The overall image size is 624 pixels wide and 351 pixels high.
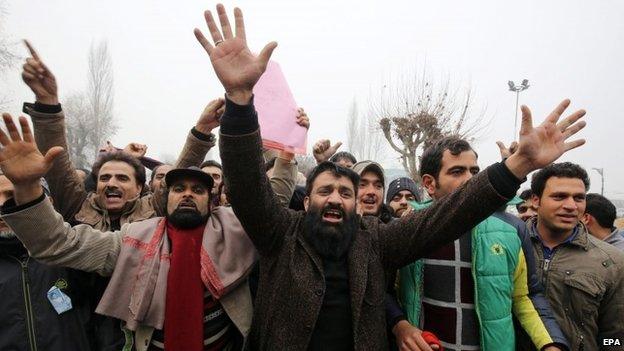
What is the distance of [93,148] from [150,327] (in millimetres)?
37107

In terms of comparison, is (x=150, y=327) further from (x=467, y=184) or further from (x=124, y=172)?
(x=467, y=184)

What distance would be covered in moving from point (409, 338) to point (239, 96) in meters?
1.48

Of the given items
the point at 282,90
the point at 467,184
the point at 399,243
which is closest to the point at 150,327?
the point at 399,243

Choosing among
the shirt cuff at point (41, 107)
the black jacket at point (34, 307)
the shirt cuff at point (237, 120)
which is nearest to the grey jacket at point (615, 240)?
the shirt cuff at point (237, 120)

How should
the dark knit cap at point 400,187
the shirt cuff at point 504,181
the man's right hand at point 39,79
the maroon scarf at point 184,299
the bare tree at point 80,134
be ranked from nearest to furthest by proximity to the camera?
the shirt cuff at point 504,181, the maroon scarf at point 184,299, the man's right hand at point 39,79, the dark knit cap at point 400,187, the bare tree at point 80,134

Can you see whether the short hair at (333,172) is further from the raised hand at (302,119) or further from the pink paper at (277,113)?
the raised hand at (302,119)

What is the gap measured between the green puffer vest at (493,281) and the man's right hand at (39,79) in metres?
2.64

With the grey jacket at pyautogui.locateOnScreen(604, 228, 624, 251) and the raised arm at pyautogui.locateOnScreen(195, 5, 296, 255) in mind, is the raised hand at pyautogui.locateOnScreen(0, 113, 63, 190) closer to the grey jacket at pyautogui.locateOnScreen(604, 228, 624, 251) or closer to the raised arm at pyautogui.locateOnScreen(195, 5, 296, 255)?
the raised arm at pyautogui.locateOnScreen(195, 5, 296, 255)

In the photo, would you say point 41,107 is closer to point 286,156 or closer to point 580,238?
point 286,156

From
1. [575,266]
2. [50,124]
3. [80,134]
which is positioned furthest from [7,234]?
[80,134]

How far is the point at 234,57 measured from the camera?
1862mm

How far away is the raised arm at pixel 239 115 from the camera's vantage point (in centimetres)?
181

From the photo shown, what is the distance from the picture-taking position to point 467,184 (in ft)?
6.25

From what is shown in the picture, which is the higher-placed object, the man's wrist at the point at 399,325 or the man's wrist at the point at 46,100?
the man's wrist at the point at 46,100
